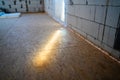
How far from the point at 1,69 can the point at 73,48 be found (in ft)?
4.00

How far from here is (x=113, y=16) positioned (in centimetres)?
168

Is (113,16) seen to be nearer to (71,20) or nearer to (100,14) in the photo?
(100,14)

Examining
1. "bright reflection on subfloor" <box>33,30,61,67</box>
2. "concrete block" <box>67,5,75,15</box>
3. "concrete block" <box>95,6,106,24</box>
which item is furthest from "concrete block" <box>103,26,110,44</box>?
"concrete block" <box>67,5,75,15</box>

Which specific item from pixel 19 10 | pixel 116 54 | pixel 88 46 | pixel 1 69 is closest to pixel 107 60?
pixel 116 54

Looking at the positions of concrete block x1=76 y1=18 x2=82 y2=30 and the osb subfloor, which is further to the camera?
concrete block x1=76 y1=18 x2=82 y2=30

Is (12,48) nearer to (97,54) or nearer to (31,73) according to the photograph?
(31,73)

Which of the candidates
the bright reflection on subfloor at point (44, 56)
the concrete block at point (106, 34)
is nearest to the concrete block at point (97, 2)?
the concrete block at point (106, 34)

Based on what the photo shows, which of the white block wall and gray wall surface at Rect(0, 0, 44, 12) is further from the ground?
gray wall surface at Rect(0, 0, 44, 12)

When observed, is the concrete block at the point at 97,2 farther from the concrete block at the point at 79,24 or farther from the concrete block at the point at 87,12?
the concrete block at the point at 79,24

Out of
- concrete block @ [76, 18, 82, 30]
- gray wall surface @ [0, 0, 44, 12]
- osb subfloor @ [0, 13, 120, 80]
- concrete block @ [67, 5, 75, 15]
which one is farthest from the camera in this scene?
gray wall surface @ [0, 0, 44, 12]

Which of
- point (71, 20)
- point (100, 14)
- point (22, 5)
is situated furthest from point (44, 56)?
point (22, 5)

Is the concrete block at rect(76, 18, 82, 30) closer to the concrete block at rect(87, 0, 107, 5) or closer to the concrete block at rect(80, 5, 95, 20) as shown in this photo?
the concrete block at rect(80, 5, 95, 20)

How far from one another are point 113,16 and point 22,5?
7.66 m

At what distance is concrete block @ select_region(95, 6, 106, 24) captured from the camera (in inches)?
74.6
